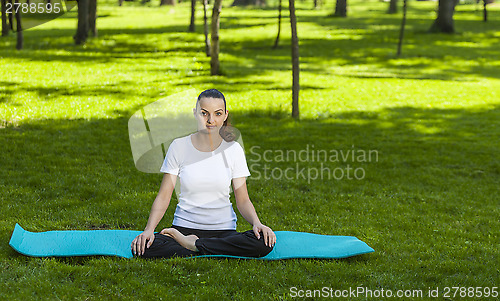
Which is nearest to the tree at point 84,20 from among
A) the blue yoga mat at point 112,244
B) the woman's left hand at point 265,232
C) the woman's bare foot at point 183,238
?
the blue yoga mat at point 112,244

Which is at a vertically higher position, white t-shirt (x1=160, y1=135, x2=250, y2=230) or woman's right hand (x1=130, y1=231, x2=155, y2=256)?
white t-shirt (x1=160, y1=135, x2=250, y2=230)

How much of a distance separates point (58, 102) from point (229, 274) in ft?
31.7

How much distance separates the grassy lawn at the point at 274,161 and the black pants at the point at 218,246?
105mm

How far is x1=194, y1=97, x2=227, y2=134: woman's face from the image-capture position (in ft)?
16.2

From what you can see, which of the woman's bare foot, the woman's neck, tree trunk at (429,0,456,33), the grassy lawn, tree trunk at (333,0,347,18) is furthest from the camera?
tree trunk at (333,0,347,18)

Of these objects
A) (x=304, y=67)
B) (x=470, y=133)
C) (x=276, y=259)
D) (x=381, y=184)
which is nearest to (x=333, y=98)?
(x=470, y=133)

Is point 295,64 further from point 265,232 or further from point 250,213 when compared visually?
point 265,232

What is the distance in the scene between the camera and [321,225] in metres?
6.89

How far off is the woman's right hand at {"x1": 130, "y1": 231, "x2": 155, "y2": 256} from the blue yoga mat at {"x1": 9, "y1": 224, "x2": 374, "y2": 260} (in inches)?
7.6

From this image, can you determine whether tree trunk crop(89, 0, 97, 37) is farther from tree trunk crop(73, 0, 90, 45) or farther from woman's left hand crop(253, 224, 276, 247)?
woman's left hand crop(253, 224, 276, 247)

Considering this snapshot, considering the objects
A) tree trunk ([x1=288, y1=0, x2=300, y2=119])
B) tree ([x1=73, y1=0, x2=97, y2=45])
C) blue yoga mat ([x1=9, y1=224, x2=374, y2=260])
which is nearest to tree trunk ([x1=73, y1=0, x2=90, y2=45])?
tree ([x1=73, y1=0, x2=97, y2=45])

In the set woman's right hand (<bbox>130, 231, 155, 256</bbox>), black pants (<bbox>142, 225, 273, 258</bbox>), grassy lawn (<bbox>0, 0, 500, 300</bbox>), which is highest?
woman's right hand (<bbox>130, 231, 155, 256</bbox>)

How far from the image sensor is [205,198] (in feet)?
17.1

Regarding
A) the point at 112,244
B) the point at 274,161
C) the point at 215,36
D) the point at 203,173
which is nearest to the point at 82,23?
the point at 215,36
